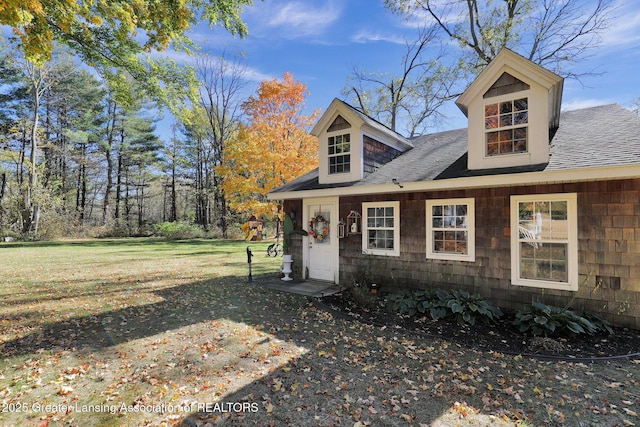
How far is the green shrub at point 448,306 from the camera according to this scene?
16.7 feet

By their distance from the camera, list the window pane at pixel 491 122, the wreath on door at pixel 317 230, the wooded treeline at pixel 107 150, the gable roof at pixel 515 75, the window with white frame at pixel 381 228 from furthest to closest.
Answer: the wooded treeline at pixel 107 150 → the wreath on door at pixel 317 230 → the window with white frame at pixel 381 228 → the window pane at pixel 491 122 → the gable roof at pixel 515 75

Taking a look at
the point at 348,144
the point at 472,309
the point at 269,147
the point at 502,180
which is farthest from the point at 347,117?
the point at 269,147

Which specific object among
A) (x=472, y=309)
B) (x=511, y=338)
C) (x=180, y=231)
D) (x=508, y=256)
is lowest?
(x=511, y=338)

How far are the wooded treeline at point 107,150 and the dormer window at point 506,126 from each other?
11302 millimetres

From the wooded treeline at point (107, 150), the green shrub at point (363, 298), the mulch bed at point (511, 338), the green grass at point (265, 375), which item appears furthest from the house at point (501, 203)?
the wooded treeline at point (107, 150)

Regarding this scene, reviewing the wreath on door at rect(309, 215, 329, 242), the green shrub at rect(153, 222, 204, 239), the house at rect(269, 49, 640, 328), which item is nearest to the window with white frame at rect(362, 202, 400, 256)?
the house at rect(269, 49, 640, 328)

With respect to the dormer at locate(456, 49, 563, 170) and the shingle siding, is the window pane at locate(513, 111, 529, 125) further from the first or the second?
the shingle siding

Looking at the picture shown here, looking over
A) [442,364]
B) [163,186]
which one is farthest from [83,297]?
[163,186]

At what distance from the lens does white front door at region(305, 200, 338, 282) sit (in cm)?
783

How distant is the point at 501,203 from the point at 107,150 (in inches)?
1258

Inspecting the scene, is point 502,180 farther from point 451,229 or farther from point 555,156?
point 451,229

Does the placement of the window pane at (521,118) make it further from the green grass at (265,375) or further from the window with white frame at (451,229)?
the green grass at (265,375)

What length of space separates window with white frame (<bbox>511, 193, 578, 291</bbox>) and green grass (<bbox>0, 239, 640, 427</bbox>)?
167cm

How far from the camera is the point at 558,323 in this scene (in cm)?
442
